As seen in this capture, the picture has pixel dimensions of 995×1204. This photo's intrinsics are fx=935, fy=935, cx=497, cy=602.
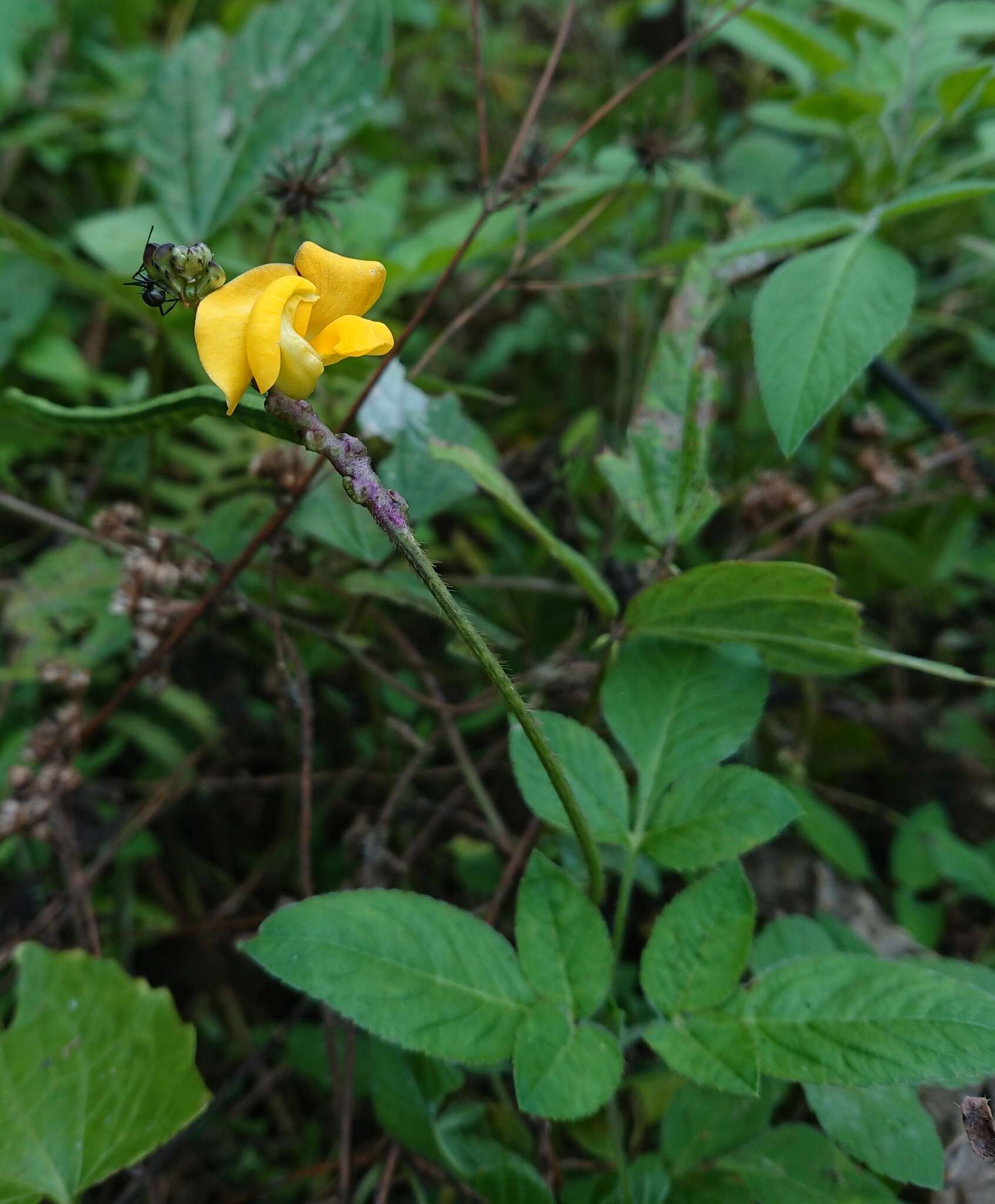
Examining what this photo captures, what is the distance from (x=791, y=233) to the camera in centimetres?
128

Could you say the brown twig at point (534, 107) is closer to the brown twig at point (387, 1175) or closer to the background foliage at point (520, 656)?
the background foliage at point (520, 656)

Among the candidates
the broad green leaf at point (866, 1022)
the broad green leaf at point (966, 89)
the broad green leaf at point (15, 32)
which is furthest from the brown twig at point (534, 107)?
the broad green leaf at point (15, 32)

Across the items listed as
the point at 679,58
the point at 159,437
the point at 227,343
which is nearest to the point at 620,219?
the point at 679,58

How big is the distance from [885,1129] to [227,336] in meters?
0.96

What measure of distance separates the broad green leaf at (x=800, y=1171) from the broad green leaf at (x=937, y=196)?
1085 mm

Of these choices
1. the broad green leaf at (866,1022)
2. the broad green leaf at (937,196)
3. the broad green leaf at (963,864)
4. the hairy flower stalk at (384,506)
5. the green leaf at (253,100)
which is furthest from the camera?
the green leaf at (253,100)

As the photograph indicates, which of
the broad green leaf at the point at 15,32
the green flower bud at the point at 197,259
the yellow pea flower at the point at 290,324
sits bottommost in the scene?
the yellow pea flower at the point at 290,324

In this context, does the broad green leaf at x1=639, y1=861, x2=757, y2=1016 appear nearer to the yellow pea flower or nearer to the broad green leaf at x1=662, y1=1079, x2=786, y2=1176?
the broad green leaf at x1=662, y1=1079, x2=786, y2=1176

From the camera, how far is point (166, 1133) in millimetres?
983

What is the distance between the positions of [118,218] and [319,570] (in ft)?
3.08

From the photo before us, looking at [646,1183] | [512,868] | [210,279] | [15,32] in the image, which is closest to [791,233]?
[210,279]

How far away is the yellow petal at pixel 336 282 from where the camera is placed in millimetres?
774

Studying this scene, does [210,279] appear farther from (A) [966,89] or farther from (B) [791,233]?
(A) [966,89]

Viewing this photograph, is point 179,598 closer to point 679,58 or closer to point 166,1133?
point 166,1133
